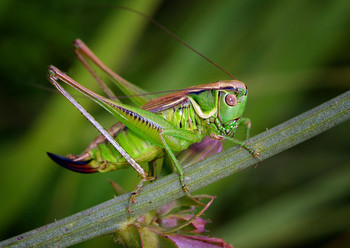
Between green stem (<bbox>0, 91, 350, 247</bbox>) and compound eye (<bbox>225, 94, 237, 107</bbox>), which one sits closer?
green stem (<bbox>0, 91, 350, 247</bbox>)

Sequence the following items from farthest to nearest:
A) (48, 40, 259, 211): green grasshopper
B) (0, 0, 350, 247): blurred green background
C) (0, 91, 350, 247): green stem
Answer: (0, 0, 350, 247): blurred green background < (48, 40, 259, 211): green grasshopper < (0, 91, 350, 247): green stem

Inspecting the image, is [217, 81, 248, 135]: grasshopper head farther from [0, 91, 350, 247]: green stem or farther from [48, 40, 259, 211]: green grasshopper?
[0, 91, 350, 247]: green stem

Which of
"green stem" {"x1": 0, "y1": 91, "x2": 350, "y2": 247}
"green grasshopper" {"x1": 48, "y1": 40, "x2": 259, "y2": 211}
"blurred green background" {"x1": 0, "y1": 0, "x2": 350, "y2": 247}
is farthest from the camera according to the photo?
"blurred green background" {"x1": 0, "y1": 0, "x2": 350, "y2": 247}

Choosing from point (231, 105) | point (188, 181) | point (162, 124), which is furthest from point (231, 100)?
point (188, 181)

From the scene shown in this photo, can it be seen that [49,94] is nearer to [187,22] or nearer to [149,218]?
[187,22]

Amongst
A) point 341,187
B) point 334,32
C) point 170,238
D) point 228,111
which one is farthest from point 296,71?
point 170,238

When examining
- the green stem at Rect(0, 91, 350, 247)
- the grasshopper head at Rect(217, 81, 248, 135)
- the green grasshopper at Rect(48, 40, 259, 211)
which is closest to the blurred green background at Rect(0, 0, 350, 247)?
the green grasshopper at Rect(48, 40, 259, 211)

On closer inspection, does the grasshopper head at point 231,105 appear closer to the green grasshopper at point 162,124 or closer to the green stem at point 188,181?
the green grasshopper at point 162,124

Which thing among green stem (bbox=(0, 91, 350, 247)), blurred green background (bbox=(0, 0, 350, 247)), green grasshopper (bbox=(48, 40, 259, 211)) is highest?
blurred green background (bbox=(0, 0, 350, 247))
